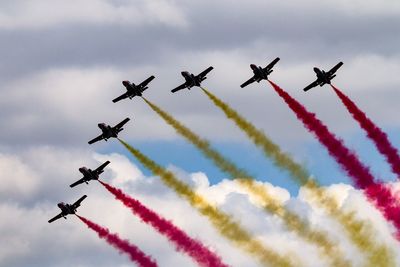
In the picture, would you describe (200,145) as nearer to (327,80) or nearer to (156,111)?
(156,111)

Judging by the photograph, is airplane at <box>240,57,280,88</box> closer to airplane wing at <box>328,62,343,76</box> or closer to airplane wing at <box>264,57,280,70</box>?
airplane wing at <box>264,57,280,70</box>

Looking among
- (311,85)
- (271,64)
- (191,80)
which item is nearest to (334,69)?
(311,85)

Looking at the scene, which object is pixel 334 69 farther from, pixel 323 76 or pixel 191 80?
pixel 191 80

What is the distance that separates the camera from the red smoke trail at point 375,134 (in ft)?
631

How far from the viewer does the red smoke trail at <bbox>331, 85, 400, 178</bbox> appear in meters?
192

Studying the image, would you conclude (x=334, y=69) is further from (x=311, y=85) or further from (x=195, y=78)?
(x=195, y=78)

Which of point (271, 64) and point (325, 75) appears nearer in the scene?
point (325, 75)

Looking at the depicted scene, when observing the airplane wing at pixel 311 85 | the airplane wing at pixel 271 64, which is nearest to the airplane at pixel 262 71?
the airplane wing at pixel 271 64

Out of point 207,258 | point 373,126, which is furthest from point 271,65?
point 207,258

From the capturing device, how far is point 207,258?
652 ft

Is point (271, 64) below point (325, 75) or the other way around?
below

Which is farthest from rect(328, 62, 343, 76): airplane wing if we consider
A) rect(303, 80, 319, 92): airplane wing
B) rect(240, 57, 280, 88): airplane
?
rect(240, 57, 280, 88): airplane

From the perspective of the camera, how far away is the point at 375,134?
193m

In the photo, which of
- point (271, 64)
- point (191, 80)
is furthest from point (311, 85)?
point (191, 80)
